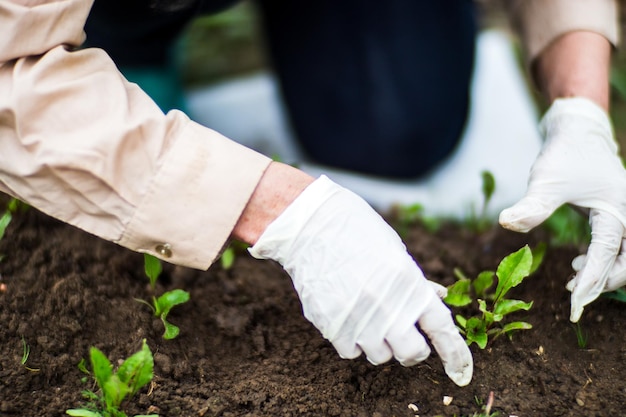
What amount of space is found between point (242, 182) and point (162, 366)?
1.28 feet

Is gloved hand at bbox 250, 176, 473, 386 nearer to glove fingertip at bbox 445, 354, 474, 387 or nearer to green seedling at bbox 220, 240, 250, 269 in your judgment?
glove fingertip at bbox 445, 354, 474, 387

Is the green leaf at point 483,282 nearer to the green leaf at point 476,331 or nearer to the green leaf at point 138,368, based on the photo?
the green leaf at point 476,331

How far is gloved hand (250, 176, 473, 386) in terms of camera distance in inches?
49.4

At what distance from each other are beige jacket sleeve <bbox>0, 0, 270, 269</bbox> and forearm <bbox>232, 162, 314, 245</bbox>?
3 cm

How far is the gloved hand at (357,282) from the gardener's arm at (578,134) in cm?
27

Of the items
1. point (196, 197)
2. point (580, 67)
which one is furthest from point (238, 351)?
point (580, 67)

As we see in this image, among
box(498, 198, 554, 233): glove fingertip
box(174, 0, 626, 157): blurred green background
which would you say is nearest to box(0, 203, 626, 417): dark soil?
box(498, 198, 554, 233): glove fingertip

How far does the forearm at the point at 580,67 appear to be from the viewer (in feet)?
5.55

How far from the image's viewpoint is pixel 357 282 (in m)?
1.26

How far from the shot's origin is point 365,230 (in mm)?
1290

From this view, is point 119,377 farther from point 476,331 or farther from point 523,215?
point 523,215

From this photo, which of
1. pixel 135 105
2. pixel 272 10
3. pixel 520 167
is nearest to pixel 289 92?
pixel 272 10

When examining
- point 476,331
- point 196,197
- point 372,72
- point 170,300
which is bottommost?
point 372,72

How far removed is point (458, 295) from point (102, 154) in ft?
2.42
